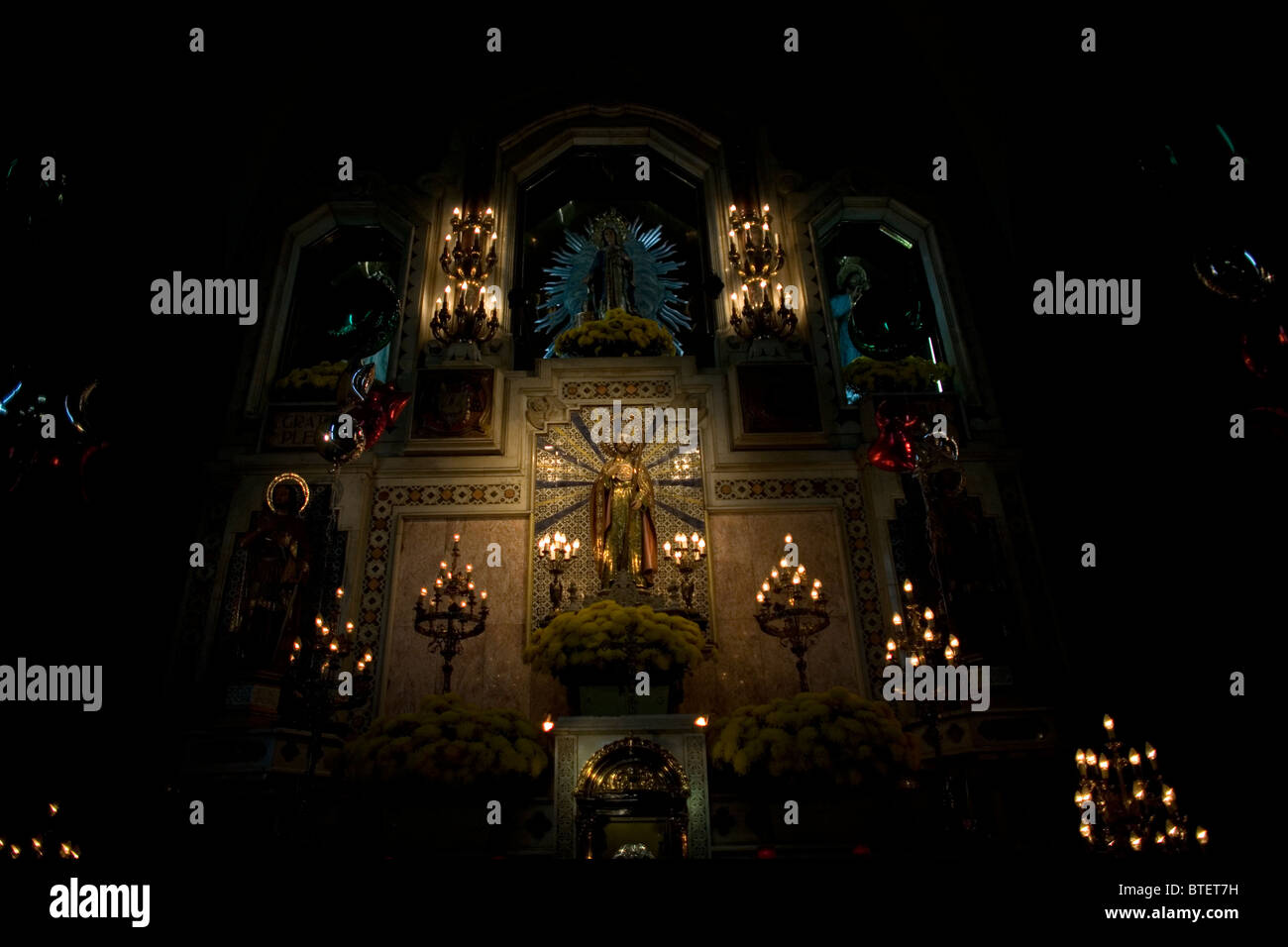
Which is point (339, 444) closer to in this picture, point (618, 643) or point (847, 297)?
point (618, 643)

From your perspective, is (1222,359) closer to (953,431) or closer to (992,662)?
(953,431)

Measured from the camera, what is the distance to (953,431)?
9805mm

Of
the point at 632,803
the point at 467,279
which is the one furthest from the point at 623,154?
the point at 632,803

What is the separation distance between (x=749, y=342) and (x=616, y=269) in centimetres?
273

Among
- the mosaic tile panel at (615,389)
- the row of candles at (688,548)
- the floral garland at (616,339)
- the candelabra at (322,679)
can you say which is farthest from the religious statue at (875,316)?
the candelabra at (322,679)

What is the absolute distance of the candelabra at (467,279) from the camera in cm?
1075

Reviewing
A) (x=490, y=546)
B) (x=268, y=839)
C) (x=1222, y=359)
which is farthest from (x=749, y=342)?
(x=268, y=839)

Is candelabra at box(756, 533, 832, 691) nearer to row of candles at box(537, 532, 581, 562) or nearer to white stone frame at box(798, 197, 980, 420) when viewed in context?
row of candles at box(537, 532, 581, 562)

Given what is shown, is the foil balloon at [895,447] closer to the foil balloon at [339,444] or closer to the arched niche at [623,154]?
the arched niche at [623,154]

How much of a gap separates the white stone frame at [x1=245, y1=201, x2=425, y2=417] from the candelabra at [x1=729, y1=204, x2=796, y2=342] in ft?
16.1

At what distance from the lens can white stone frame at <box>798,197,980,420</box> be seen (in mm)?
10816

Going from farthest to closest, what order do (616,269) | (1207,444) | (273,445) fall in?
(616,269), (273,445), (1207,444)

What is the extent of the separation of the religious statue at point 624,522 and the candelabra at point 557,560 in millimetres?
410

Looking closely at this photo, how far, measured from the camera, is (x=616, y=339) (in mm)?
10656
